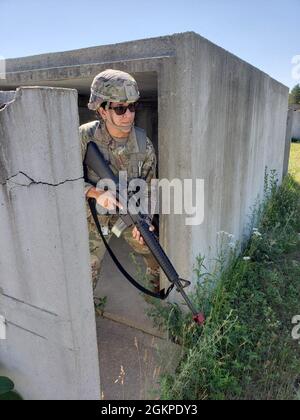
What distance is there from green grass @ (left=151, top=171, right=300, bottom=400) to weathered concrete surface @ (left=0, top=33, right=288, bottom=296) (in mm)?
322

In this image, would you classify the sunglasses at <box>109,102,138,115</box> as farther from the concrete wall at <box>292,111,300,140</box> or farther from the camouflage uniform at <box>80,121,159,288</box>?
the concrete wall at <box>292,111,300,140</box>

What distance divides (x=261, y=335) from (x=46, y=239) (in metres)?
1.93

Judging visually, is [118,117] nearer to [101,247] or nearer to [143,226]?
[143,226]

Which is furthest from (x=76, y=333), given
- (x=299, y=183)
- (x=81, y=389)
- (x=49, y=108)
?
(x=299, y=183)

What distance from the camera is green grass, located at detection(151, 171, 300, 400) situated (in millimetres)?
2076

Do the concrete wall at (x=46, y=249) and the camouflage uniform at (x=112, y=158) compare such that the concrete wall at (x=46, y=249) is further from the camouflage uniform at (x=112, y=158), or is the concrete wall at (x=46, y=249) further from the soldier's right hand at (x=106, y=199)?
the camouflage uniform at (x=112, y=158)

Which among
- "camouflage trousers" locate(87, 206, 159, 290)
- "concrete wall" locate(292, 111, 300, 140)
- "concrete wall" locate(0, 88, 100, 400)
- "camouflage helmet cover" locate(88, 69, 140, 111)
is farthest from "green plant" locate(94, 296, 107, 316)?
"concrete wall" locate(292, 111, 300, 140)

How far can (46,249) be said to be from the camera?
1.52 metres

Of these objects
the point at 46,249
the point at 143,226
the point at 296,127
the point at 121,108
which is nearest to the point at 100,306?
the point at 143,226

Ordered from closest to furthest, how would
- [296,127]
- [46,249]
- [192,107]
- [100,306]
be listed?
[46,249]
[192,107]
[100,306]
[296,127]

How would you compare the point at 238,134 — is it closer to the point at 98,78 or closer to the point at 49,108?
the point at 98,78

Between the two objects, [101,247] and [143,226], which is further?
[101,247]

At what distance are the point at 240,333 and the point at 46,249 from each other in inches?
69.1

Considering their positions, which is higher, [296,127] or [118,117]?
[296,127]
